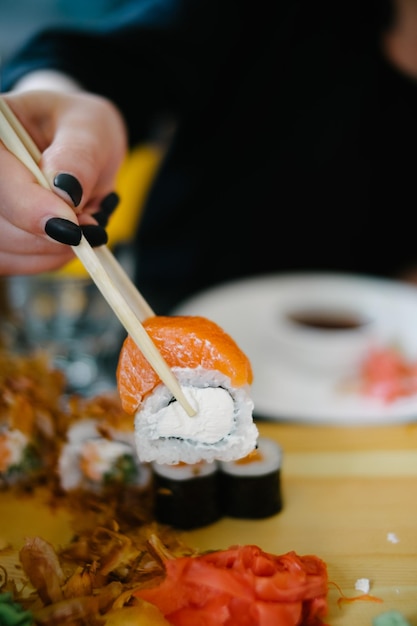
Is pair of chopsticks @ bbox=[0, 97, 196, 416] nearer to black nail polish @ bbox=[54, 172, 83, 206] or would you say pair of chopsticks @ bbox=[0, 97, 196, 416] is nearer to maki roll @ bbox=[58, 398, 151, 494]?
black nail polish @ bbox=[54, 172, 83, 206]

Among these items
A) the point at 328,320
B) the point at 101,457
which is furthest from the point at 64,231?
the point at 328,320

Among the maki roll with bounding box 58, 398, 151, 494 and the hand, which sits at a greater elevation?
the hand

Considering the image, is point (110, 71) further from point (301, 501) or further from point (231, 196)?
point (301, 501)

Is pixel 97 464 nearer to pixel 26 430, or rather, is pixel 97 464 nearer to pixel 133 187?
pixel 26 430

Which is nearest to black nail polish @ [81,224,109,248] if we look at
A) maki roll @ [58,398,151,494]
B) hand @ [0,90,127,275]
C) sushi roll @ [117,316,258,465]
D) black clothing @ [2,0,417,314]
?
hand @ [0,90,127,275]

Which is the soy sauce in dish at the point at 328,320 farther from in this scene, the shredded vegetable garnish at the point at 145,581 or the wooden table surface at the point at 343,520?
the shredded vegetable garnish at the point at 145,581

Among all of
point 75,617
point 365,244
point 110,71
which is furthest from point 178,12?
point 75,617

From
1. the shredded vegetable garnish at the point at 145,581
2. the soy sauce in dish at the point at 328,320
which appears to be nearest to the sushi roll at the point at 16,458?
the shredded vegetable garnish at the point at 145,581
